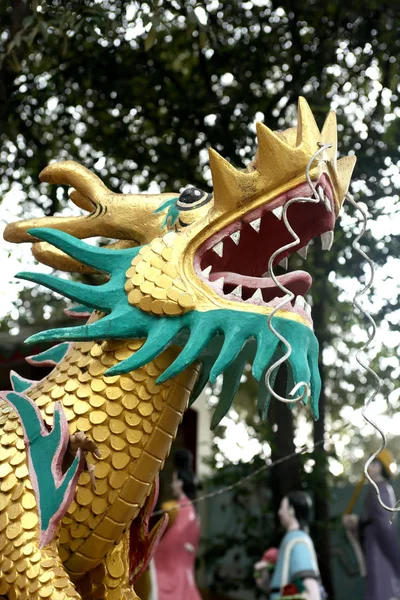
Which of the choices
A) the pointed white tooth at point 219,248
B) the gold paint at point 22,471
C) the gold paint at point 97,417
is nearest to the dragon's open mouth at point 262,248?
the pointed white tooth at point 219,248

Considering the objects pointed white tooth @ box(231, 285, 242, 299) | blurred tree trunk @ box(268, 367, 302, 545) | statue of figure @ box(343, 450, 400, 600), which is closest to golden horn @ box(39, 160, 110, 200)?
pointed white tooth @ box(231, 285, 242, 299)

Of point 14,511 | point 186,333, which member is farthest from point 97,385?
point 14,511

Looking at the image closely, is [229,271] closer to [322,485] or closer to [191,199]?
[191,199]

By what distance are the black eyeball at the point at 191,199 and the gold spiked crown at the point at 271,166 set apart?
12 cm

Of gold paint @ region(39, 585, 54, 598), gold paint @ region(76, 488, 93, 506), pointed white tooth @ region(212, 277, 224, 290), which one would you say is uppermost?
pointed white tooth @ region(212, 277, 224, 290)

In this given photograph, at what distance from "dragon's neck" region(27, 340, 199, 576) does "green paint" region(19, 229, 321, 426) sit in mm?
78

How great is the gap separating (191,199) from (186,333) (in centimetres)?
39

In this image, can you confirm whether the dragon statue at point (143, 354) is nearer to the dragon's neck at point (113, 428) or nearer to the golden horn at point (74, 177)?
the dragon's neck at point (113, 428)

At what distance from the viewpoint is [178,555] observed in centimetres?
540

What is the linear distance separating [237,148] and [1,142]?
147cm

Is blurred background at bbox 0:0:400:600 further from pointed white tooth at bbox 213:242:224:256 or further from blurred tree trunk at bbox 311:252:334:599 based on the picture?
pointed white tooth at bbox 213:242:224:256

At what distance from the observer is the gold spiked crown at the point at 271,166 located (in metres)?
2.29

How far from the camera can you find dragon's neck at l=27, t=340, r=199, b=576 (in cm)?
225

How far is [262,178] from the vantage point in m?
2.31
